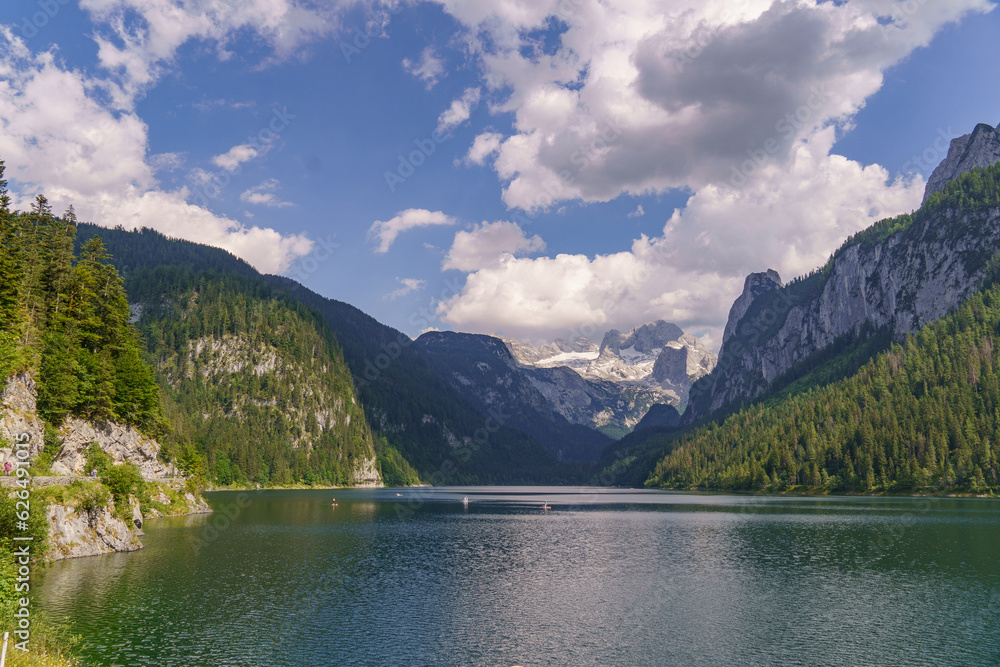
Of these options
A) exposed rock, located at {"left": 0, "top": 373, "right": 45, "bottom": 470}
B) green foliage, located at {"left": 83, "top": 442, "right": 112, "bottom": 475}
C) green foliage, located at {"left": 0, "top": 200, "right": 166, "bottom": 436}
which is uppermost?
green foliage, located at {"left": 0, "top": 200, "right": 166, "bottom": 436}

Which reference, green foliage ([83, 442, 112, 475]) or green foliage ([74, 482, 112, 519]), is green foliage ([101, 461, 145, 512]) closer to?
green foliage ([74, 482, 112, 519])

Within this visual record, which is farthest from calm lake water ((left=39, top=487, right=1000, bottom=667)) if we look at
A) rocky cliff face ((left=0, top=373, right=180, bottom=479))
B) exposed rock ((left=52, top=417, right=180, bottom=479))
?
rocky cliff face ((left=0, top=373, right=180, bottom=479))

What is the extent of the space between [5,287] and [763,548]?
11460cm

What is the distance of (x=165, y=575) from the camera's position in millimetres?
62750

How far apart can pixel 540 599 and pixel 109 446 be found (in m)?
94.5

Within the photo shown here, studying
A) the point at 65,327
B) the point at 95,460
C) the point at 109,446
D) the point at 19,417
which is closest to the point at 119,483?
the point at 19,417

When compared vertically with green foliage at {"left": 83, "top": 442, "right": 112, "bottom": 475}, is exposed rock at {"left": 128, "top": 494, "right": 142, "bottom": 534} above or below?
below

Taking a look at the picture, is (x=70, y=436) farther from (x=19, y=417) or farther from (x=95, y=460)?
(x=19, y=417)

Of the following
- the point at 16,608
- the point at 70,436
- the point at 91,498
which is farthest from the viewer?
the point at 70,436

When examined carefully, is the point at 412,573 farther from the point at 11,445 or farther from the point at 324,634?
the point at 11,445

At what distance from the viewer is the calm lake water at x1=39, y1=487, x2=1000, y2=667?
40.6m

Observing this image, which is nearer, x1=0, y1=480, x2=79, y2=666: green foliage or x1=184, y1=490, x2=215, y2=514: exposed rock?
x1=0, y1=480, x2=79, y2=666: green foliage

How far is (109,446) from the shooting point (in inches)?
4385

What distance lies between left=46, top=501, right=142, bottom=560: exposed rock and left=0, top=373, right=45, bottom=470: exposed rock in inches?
393
